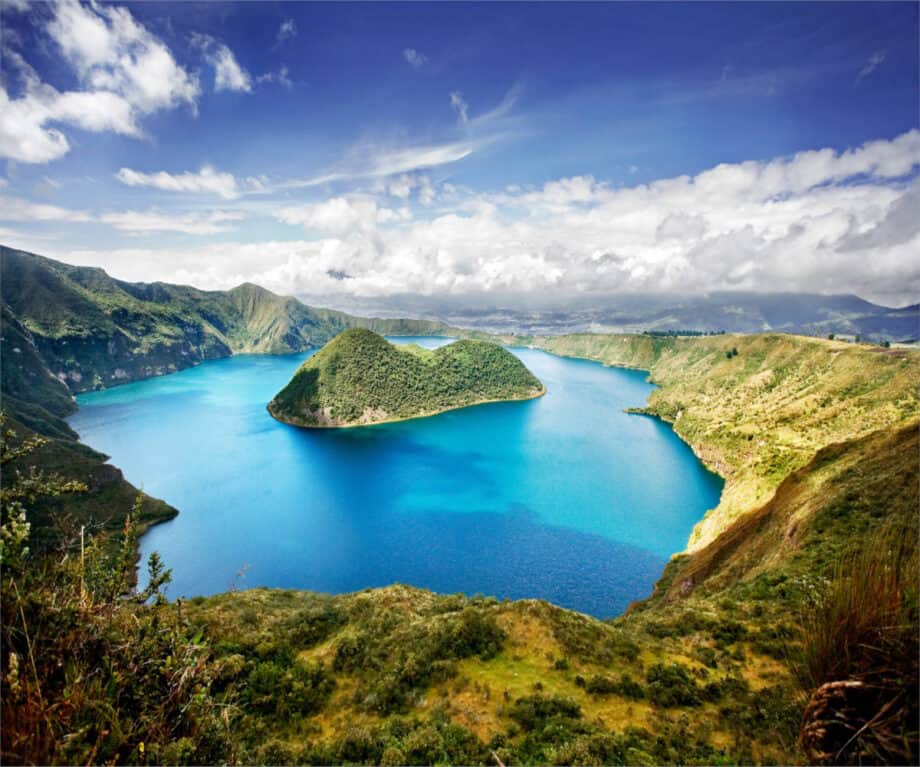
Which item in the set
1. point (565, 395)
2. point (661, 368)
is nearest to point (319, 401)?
point (565, 395)

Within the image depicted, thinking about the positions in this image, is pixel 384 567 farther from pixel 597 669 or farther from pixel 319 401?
pixel 319 401

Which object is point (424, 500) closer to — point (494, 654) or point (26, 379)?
point (494, 654)

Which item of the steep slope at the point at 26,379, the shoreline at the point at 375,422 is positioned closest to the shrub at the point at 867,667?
the shoreline at the point at 375,422

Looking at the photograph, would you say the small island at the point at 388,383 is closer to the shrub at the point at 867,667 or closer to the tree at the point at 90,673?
the tree at the point at 90,673

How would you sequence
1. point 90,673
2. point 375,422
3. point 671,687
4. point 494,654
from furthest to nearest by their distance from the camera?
1. point 375,422
2. point 494,654
3. point 671,687
4. point 90,673

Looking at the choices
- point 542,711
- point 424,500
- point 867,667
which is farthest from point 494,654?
point 424,500

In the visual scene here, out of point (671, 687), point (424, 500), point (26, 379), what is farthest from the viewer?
point (26, 379)
